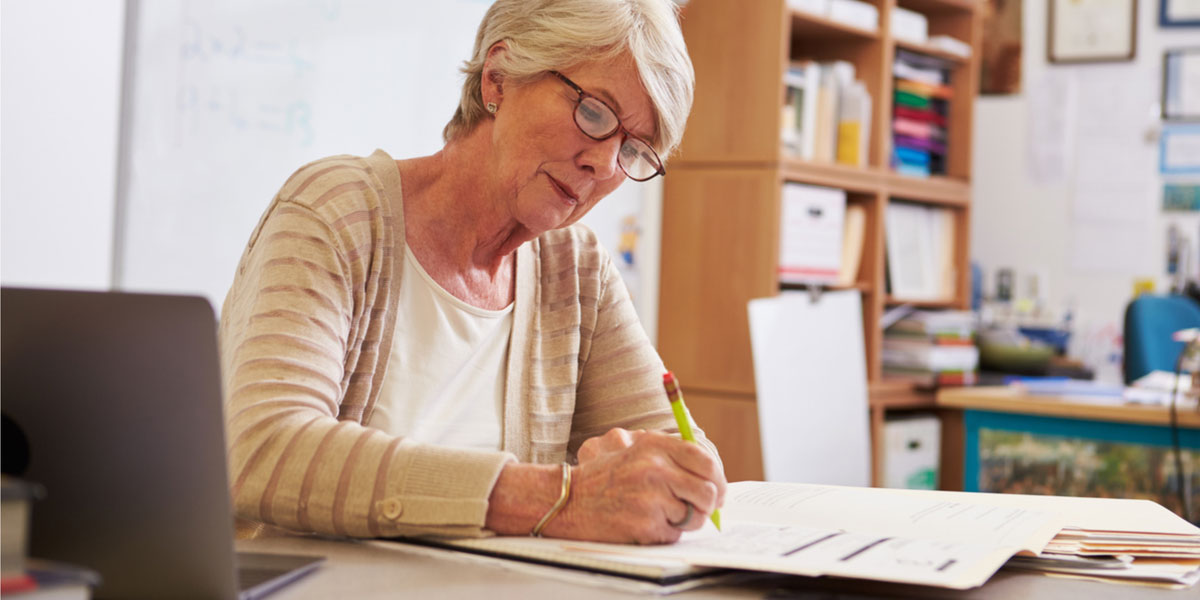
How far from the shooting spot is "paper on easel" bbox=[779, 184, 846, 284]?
131 inches

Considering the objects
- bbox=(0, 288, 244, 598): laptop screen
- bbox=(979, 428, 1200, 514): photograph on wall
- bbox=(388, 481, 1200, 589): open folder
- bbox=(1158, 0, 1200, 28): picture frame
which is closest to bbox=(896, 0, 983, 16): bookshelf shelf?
bbox=(1158, 0, 1200, 28): picture frame

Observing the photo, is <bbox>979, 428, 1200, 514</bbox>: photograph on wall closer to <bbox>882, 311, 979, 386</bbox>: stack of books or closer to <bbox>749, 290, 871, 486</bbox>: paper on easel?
<bbox>749, 290, 871, 486</bbox>: paper on easel

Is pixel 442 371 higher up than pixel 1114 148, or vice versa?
pixel 1114 148

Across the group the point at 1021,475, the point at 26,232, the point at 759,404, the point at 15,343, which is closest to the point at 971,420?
the point at 1021,475

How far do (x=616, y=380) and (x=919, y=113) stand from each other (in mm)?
2789

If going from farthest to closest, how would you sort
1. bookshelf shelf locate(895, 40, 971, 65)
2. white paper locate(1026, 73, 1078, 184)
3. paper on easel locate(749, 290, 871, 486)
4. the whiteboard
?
white paper locate(1026, 73, 1078, 184) < bookshelf shelf locate(895, 40, 971, 65) < paper on easel locate(749, 290, 871, 486) < the whiteboard

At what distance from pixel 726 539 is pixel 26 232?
5.02 ft

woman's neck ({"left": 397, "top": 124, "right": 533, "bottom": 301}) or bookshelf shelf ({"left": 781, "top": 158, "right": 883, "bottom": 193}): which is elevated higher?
bookshelf shelf ({"left": 781, "top": 158, "right": 883, "bottom": 193})

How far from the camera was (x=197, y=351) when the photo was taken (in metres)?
0.65

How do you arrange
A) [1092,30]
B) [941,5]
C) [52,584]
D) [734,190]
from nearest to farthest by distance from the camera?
[52,584]
[734,190]
[941,5]
[1092,30]

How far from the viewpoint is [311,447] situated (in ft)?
2.97

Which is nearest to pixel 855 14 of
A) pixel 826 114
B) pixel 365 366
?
pixel 826 114

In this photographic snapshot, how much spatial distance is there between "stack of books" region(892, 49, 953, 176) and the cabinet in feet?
0.52

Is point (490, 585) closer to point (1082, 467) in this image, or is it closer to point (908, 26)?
point (1082, 467)
